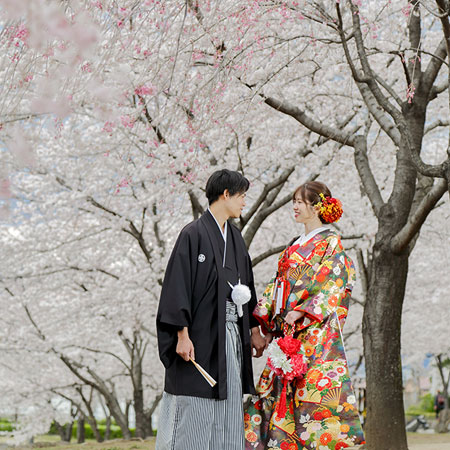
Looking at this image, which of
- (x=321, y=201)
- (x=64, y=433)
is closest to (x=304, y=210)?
(x=321, y=201)

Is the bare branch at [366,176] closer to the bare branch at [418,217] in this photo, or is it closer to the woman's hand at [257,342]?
the bare branch at [418,217]

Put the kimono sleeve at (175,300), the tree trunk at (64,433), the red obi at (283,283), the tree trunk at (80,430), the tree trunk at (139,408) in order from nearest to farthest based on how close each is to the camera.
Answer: the kimono sleeve at (175,300) < the red obi at (283,283) < the tree trunk at (139,408) < the tree trunk at (80,430) < the tree trunk at (64,433)

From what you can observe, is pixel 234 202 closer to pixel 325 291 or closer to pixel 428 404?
pixel 325 291

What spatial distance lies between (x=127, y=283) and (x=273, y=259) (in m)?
3.11

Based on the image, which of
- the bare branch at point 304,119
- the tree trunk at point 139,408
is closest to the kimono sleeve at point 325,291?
the bare branch at point 304,119

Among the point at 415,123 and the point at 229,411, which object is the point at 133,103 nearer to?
the point at 415,123

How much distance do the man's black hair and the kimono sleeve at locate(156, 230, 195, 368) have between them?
30 centimetres

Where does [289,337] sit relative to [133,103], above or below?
below

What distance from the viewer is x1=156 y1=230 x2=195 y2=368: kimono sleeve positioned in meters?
2.96

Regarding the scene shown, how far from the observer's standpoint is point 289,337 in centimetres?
328

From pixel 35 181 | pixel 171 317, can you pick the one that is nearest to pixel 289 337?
pixel 171 317

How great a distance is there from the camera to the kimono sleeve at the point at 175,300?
9.73 ft

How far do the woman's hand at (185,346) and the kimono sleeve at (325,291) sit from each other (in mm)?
590

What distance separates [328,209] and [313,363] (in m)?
0.78
